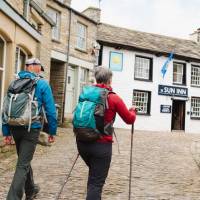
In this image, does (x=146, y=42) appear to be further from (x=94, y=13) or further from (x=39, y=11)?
(x=39, y=11)

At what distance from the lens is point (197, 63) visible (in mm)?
32094

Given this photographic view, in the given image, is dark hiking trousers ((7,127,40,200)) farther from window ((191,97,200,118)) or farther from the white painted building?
window ((191,97,200,118))

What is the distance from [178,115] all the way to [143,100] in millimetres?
3205

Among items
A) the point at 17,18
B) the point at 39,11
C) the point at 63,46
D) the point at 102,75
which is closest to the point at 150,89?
the point at 63,46

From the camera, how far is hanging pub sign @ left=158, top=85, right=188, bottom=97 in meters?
29.9

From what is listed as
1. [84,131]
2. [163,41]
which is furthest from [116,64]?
[84,131]

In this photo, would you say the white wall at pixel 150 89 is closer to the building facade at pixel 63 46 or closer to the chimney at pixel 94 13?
the chimney at pixel 94 13

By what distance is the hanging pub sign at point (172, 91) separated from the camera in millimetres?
29891

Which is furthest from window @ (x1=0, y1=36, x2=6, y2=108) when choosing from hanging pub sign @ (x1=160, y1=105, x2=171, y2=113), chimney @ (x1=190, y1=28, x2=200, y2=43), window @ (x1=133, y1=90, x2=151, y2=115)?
chimney @ (x1=190, y1=28, x2=200, y2=43)

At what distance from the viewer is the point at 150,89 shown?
97.1 ft

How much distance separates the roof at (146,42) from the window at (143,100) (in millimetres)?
2843

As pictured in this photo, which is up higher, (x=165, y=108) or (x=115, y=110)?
(x=165, y=108)

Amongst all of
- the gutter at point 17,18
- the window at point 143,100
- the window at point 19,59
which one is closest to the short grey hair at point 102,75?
the gutter at point 17,18

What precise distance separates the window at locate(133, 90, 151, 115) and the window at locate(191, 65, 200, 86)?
4091 millimetres
